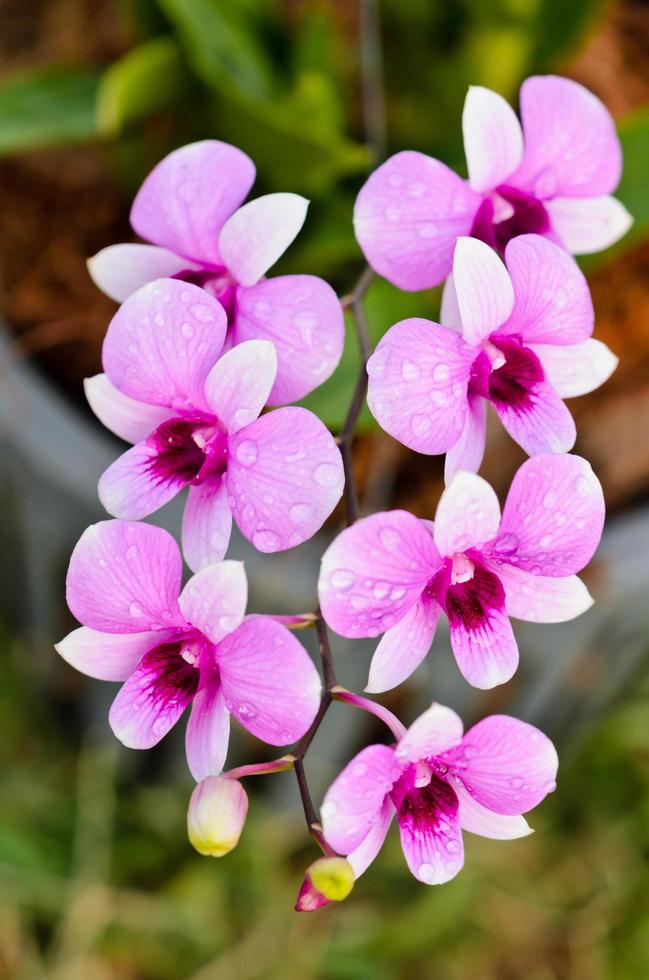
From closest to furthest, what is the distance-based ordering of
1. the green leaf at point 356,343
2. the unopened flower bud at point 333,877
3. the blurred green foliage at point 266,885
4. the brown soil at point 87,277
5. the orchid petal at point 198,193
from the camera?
the unopened flower bud at point 333,877 → the orchid petal at point 198,193 → the green leaf at point 356,343 → the brown soil at point 87,277 → the blurred green foliage at point 266,885

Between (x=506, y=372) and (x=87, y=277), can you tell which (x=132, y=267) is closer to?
(x=506, y=372)

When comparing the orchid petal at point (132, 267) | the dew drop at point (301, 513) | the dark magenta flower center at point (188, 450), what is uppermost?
the orchid petal at point (132, 267)

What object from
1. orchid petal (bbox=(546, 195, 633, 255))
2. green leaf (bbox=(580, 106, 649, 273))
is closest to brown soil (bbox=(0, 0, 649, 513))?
green leaf (bbox=(580, 106, 649, 273))

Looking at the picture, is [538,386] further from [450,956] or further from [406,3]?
[450,956]

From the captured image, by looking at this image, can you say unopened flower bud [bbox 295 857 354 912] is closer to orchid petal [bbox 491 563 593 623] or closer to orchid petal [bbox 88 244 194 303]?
orchid petal [bbox 491 563 593 623]

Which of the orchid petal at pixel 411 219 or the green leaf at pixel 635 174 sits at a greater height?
the orchid petal at pixel 411 219

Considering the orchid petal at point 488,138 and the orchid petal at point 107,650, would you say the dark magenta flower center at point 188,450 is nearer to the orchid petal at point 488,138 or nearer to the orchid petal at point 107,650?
the orchid petal at point 107,650

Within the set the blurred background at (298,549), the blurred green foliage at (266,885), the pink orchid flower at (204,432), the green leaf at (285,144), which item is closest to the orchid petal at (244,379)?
the pink orchid flower at (204,432)
